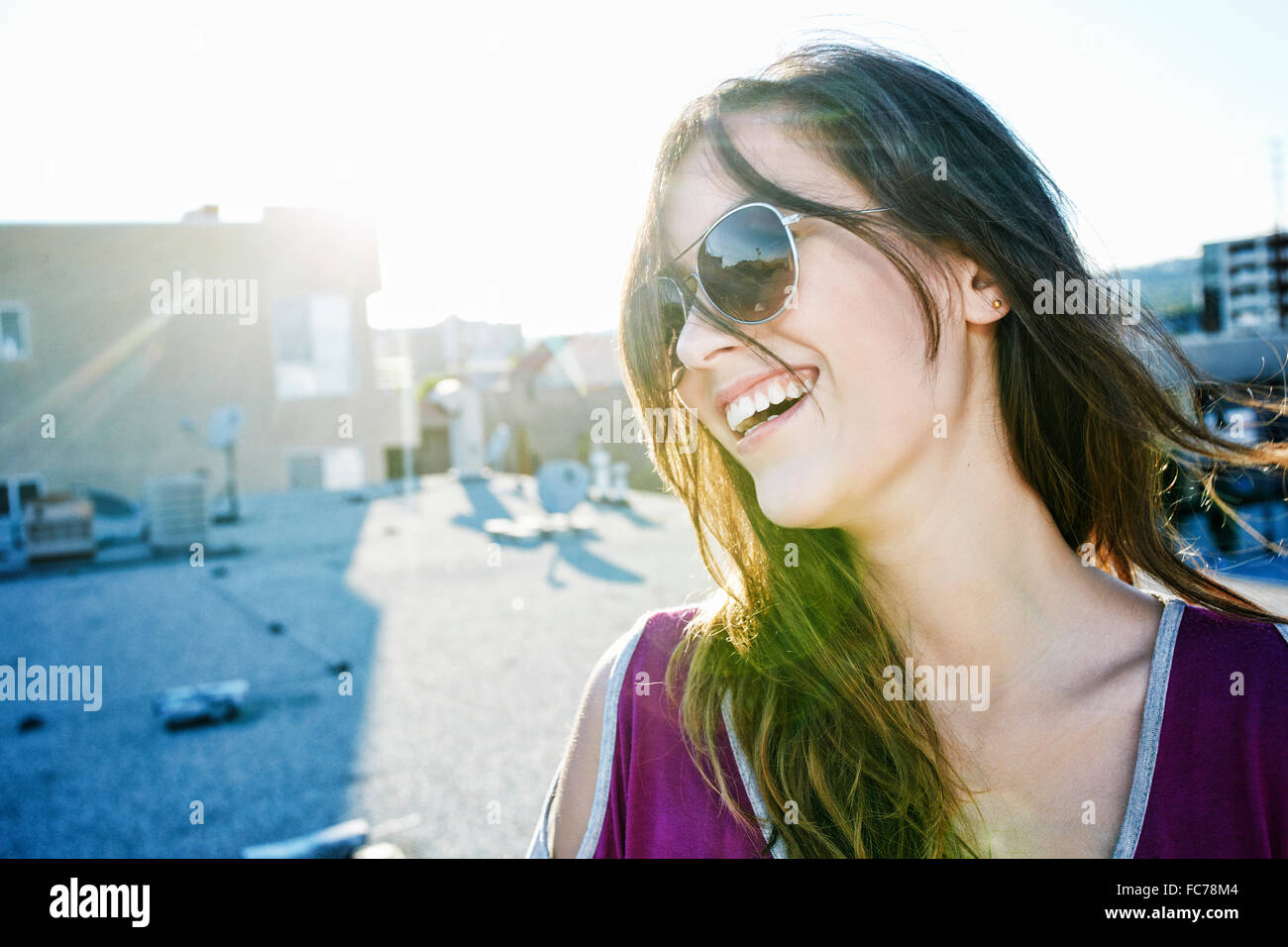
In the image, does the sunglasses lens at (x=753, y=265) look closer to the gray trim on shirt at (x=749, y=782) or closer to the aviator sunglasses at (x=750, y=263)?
the aviator sunglasses at (x=750, y=263)

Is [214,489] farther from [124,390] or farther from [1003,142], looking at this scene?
[1003,142]

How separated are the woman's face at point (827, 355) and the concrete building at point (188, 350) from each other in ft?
37.4

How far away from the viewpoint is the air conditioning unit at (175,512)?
11.1 metres

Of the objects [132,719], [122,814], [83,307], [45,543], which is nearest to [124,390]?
[83,307]

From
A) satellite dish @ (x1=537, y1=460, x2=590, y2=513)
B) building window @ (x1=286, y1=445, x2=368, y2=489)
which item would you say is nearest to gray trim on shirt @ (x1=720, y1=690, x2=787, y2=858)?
satellite dish @ (x1=537, y1=460, x2=590, y2=513)

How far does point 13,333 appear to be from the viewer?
524 inches

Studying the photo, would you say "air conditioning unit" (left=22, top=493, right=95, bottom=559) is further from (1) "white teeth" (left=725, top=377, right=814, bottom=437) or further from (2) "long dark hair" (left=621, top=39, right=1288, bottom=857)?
(1) "white teeth" (left=725, top=377, right=814, bottom=437)

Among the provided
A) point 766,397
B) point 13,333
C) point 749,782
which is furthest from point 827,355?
point 13,333

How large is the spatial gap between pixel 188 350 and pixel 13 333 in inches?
102

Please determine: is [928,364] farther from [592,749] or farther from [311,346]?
[311,346]

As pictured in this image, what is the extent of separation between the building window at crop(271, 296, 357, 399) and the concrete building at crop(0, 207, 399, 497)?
27mm

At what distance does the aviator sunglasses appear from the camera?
4.04ft

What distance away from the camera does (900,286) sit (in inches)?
49.4

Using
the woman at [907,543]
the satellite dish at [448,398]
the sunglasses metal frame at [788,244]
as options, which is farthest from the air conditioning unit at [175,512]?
the satellite dish at [448,398]
